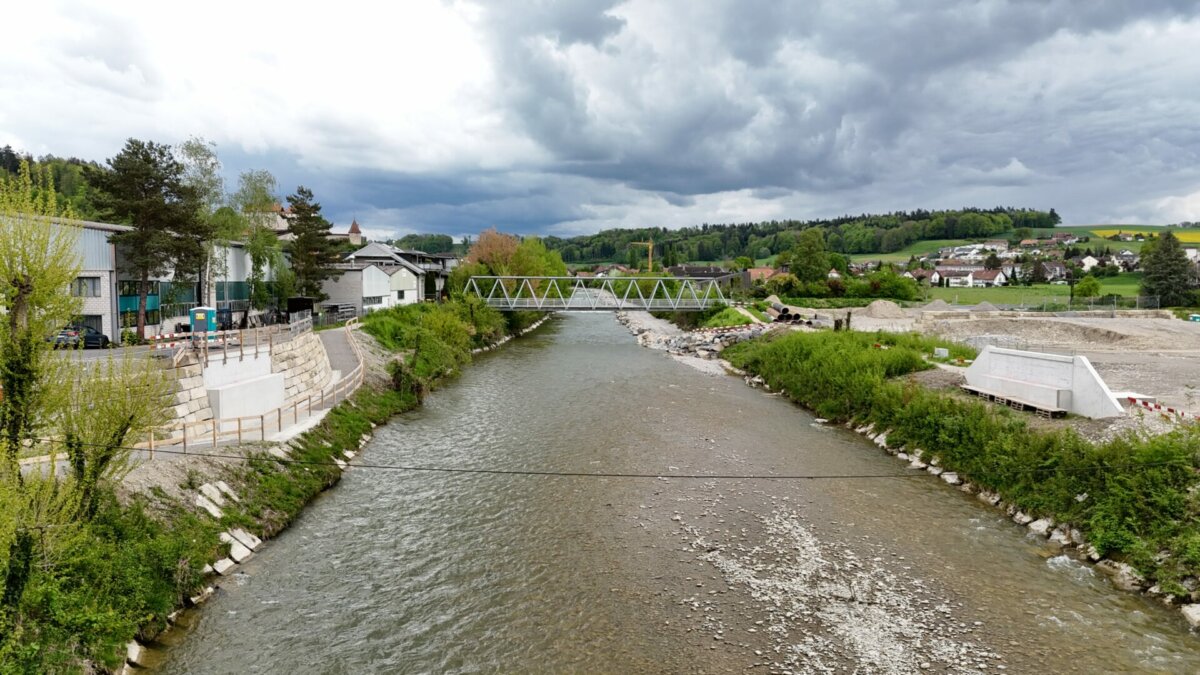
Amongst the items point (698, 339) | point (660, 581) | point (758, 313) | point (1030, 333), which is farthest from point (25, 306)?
point (758, 313)

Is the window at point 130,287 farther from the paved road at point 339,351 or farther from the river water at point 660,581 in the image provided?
the river water at point 660,581

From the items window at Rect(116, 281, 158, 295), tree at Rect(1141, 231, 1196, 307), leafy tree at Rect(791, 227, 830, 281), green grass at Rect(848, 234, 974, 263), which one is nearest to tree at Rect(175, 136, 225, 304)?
window at Rect(116, 281, 158, 295)

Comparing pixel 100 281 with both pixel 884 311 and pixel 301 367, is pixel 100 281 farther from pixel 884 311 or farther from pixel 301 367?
pixel 884 311

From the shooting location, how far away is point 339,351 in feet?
105

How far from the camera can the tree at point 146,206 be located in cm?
2742

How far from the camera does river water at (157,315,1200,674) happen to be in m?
10.1

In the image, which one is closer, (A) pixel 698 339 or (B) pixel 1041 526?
(B) pixel 1041 526

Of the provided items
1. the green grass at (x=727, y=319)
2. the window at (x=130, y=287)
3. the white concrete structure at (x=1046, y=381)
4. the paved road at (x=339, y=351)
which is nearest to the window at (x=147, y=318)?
the window at (x=130, y=287)

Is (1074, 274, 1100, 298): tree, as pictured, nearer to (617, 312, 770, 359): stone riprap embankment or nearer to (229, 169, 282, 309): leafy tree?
(617, 312, 770, 359): stone riprap embankment

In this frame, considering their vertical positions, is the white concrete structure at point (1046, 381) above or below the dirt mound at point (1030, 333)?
below

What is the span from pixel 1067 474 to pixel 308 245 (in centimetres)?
4533

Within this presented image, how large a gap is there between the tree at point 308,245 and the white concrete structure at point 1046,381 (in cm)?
4166

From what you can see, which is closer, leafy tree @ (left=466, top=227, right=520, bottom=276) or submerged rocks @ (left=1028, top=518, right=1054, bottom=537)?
submerged rocks @ (left=1028, top=518, right=1054, bottom=537)

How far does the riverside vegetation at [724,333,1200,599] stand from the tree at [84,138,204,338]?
30803 millimetres
